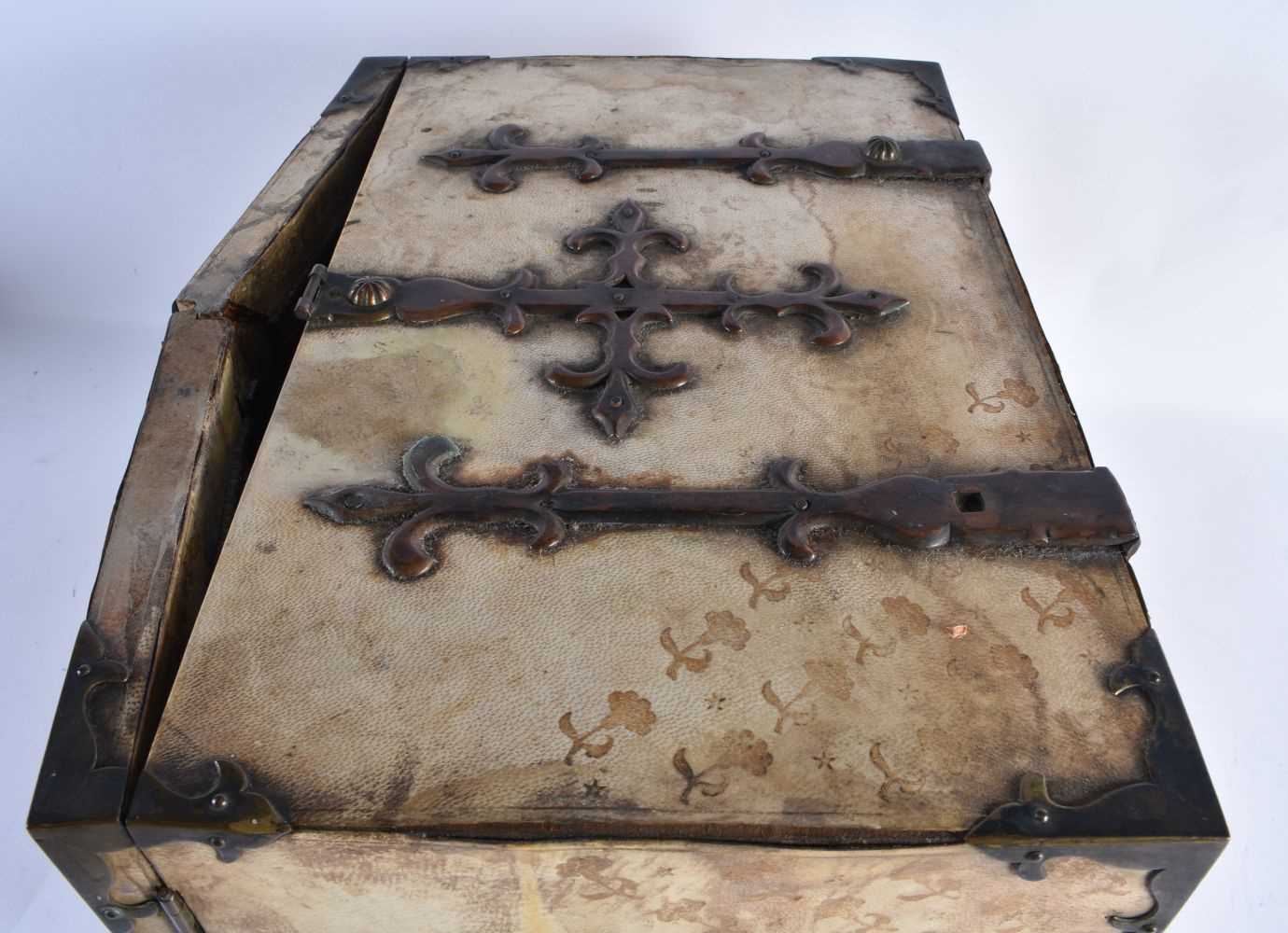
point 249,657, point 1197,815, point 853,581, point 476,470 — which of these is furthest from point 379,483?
point 1197,815

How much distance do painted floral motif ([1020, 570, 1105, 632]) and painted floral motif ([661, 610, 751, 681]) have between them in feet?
0.76

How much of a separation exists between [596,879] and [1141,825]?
39 cm

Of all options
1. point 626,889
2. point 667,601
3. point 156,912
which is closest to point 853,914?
point 626,889

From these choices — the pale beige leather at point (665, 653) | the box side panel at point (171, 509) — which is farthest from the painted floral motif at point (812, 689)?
the box side panel at point (171, 509)

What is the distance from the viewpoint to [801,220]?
1.28 m

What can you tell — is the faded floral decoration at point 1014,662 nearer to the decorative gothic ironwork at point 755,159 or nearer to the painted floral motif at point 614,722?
the painted floral motif at point 614,722

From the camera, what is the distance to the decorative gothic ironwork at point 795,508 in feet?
2.97

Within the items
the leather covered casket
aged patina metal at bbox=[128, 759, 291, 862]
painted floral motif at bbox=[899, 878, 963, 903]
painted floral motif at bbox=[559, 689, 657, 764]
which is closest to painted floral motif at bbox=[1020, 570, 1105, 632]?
the leather covered casket

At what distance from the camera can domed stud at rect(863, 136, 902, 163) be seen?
1.34 meters

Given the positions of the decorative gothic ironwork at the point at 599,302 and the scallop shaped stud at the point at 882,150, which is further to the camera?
the scallop shaped stud at the point at 882,150

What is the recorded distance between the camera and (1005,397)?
1039 millimetres

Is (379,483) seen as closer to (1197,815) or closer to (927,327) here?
(927,327)

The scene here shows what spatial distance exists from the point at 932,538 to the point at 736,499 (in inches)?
6.6

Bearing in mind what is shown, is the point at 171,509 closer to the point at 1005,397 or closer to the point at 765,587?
the point at 765,587
